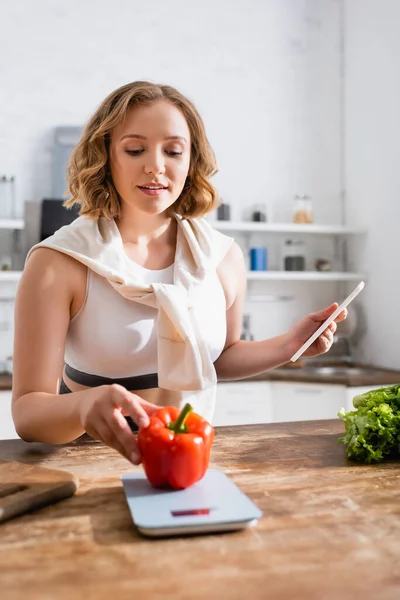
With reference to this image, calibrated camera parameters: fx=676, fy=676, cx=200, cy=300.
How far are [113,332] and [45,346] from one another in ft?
0.61

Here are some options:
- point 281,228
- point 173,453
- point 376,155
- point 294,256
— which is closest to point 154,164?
point 173,453

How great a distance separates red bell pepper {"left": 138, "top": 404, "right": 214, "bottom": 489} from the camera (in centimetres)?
101

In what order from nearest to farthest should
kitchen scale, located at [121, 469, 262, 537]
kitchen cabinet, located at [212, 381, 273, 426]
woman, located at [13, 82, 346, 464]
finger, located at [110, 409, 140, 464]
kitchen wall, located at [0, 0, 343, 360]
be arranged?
kitchen scale, located at [121, 469, 262, 537] → finger, located at [110, 409, 140, 464] → woman, located at [13, 82, 346, 464] → kitchen cabinet, located at [212, 381, 273, 426] → kitchen wall, located at [0, 0, 343, 360]

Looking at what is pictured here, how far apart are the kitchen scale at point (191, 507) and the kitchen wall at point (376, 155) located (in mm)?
2795

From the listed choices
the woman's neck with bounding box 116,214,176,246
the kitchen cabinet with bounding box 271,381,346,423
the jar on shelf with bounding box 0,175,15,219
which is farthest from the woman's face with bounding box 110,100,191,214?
the jar on shelf with bounding box 0,175,15,219

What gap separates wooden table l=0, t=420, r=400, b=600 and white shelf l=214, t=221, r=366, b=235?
2540 millimetres

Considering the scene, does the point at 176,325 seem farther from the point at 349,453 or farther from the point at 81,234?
the point at 349,453

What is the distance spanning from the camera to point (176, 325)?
1520 millimetres

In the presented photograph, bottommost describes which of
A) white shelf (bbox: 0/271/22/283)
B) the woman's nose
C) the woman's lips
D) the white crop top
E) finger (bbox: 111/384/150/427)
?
finger (bbox: 111/384/150/427)

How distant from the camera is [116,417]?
1.01 meters

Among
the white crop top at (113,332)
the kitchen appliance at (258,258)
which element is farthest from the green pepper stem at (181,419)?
the kitchen appliance at (258,258)

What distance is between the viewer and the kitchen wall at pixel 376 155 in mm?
3619

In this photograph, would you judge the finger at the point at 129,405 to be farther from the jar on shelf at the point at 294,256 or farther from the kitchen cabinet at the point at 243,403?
the jar on shelf at the point at 294,256

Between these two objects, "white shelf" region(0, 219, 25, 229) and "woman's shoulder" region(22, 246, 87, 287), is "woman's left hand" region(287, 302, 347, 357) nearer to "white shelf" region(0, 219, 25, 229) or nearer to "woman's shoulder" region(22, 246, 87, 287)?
"woman's shoulder" region(22, 246, 87, 287)
